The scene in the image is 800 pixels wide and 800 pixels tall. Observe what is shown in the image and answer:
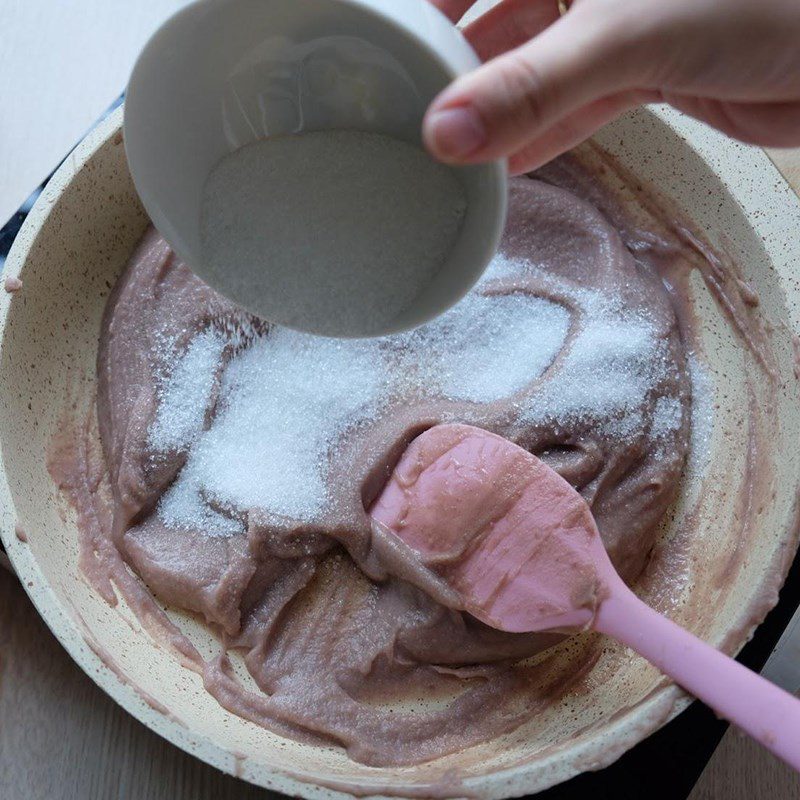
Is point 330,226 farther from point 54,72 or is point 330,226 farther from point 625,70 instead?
point 54,72

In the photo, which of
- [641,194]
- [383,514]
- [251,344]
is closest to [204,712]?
[383,514]

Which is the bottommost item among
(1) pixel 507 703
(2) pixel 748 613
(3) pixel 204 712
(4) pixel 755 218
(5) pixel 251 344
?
(1) pixel 507 703

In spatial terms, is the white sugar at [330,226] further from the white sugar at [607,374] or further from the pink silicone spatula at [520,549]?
the white sugar at [607,374]

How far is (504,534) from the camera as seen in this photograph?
1268mm

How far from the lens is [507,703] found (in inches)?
54.5

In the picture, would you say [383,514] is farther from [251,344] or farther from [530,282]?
[530,282]

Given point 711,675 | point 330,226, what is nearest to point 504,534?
point 711,675

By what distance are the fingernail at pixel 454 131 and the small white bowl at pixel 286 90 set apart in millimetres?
101

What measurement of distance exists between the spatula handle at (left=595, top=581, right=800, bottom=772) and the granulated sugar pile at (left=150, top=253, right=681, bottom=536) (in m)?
0.32

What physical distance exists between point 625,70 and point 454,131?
256 mm

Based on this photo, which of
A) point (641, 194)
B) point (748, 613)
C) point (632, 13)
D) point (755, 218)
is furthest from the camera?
point (641, 194)

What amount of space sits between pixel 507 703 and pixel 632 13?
1.03 meters

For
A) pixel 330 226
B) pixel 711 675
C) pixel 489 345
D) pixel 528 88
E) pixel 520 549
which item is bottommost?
pixel 711 675

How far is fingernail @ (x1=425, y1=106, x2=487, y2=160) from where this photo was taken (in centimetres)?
81
